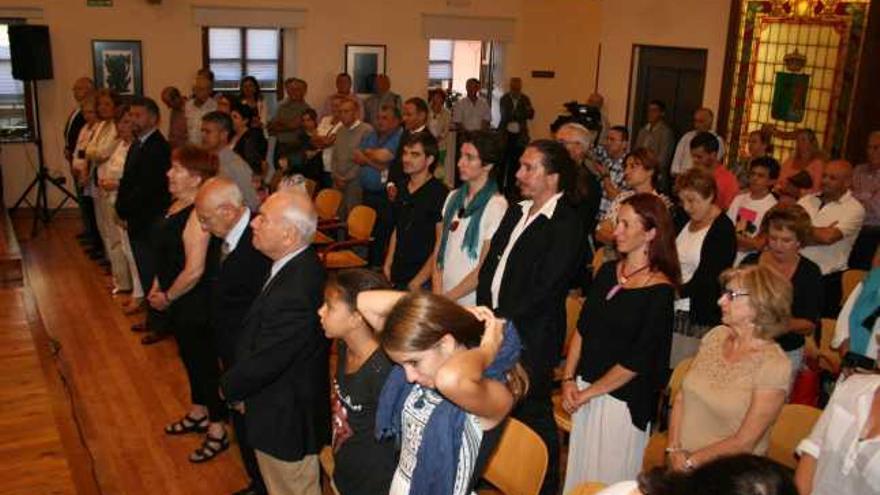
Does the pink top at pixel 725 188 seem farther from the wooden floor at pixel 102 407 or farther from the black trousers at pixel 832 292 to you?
the wooden floor at pixel 102 407

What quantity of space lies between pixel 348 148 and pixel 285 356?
488cm

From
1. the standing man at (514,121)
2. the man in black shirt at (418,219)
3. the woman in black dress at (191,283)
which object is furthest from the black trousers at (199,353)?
the standing man at (514,121)

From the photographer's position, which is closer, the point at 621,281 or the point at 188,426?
the point at 621,281

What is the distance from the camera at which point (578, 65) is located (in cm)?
1362

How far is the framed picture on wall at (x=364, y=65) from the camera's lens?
1179 cm

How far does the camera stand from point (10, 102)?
10227 millimetres

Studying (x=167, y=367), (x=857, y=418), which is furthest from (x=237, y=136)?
(x=857, y=418)

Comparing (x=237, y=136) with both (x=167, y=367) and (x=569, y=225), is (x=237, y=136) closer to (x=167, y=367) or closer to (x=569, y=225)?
(x=167, y=367)

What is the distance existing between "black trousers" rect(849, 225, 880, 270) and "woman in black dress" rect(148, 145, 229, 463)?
16.0ft

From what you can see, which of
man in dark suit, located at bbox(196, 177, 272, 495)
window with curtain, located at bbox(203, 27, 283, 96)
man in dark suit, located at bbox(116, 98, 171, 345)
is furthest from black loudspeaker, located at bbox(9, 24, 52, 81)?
man in dark suit, located at bbox(196, 177, 272, 495)

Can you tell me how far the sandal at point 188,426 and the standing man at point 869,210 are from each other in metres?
4.90

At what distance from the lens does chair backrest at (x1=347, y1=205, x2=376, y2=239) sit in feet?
21.7

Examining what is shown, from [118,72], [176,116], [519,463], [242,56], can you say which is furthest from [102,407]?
[242,56]

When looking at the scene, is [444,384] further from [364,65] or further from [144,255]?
[364,65]
